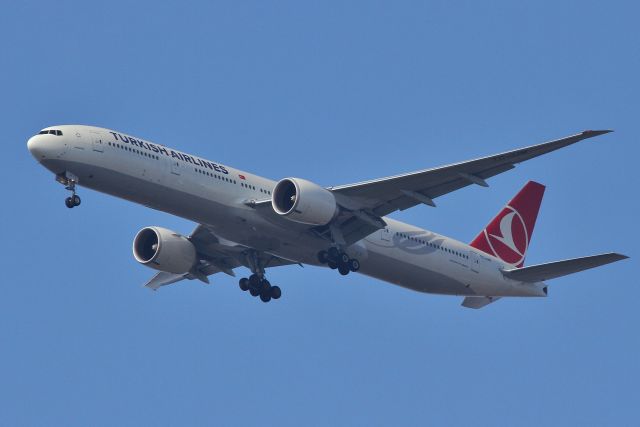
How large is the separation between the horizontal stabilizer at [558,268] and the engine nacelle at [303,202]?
10498 millimetres

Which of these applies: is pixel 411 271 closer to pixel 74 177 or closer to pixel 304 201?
pixel 304 201

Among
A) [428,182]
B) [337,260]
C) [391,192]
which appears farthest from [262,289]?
[428,182]

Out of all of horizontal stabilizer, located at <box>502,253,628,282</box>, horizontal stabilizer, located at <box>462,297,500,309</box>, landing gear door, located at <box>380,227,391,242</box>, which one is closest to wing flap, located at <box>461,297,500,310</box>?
horizontal stabilizer, located at <box>462,297,500,309</box>

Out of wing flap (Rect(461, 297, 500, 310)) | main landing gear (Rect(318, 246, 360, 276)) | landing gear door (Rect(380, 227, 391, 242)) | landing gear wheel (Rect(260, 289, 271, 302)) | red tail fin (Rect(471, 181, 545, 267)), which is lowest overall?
landing gear wheel (Rect(260, 289, 271, 302))

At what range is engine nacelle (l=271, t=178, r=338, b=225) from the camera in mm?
47375

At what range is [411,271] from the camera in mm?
52938

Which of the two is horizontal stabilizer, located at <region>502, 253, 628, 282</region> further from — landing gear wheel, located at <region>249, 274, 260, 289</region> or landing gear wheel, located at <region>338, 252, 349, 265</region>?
landing gear wheel, located at <region>249, 274, 260, 289</region>

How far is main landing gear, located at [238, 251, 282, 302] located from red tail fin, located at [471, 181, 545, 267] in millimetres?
10122

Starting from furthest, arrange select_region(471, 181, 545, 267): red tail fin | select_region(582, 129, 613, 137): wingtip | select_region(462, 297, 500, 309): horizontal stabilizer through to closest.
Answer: select_region(471, 181, 545, 267): red tail fin → select_region(462, 297, 500, 309): horizontal stabilizer → select_region(582, 129, 613, 137): wingtip

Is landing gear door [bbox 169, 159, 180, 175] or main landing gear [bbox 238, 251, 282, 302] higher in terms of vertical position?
landing gear door [bbox 169, 159, 180, 175]

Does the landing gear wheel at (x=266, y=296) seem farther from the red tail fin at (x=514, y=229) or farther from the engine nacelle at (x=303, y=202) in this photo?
the red tail fin at (x=514, y=229)

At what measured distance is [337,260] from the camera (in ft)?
164

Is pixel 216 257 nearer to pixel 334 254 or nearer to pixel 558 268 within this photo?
pixel 334 254

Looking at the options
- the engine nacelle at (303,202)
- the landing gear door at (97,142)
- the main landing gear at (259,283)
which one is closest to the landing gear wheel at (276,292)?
the main landing gear at (259,283)
